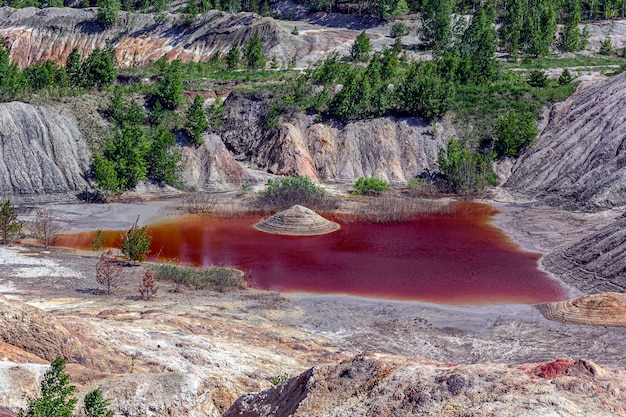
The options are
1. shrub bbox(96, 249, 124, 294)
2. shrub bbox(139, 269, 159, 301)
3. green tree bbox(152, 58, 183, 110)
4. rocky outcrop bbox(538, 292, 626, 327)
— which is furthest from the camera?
green tree bbox(152, 58, 183, 110)

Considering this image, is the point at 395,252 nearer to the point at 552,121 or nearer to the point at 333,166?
the point at 333,166

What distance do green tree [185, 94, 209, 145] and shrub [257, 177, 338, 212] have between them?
9.94 meters

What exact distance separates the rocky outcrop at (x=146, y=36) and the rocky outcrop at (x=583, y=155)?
101ft

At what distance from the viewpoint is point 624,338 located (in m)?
22.5

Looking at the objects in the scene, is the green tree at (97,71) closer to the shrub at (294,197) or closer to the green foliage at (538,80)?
the shrub at (294,197)

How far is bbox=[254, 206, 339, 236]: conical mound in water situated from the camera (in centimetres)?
3984

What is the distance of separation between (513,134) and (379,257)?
95.0ft

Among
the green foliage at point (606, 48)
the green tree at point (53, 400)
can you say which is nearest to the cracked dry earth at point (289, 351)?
the green tree at point (53, 400)

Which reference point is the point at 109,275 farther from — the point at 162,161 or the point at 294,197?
the point at 162,161

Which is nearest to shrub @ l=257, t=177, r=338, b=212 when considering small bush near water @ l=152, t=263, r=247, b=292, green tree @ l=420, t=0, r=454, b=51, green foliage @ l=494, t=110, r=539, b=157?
small bush near water @ l=152, t=263, r=247, b=292

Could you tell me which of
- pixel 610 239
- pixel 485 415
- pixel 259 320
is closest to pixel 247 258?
pixel 259 320

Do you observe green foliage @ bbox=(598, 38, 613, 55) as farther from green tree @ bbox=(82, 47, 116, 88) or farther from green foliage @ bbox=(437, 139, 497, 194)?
green tree @ bbox=(82, 47, 116, 88)

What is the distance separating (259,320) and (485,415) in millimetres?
13664

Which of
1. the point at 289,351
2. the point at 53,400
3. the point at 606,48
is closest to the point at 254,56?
the point at 606,48
